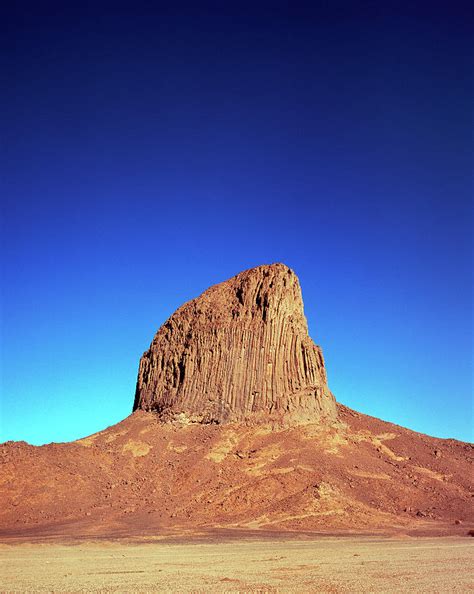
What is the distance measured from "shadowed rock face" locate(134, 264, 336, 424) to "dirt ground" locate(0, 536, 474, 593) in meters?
24.8

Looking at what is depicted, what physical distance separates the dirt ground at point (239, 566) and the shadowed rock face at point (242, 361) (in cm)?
2480

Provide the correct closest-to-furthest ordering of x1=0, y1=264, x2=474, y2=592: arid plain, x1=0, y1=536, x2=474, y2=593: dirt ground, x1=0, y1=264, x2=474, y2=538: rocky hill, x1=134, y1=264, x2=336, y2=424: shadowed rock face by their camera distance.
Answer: x1=0, y1=536, x2=474, y2=593: dirt ground, x1=0, y1=264, x2=474, y2=592: arid plain, x1=0, y1=264, x2=474, y2=538: rocky hill, x1=134, y1=264, x2=336, y2=424: shadowed rock face

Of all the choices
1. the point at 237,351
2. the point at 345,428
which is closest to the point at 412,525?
the point at 345,428

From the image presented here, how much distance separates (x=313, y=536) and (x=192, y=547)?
393 inches

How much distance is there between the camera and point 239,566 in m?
21.8

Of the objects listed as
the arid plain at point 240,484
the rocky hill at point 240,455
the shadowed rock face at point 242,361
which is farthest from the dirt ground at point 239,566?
the shadowed rock face at point 242,361

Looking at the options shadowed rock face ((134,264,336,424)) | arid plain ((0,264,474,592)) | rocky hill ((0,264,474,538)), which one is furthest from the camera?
shadowed rock face ((134,264,336,424))

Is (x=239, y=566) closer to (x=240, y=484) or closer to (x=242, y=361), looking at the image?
(x=240, y=484)

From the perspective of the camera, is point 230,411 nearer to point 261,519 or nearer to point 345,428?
point 345,428

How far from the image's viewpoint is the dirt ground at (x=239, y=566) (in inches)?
656

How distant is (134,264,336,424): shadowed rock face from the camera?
2333 inches

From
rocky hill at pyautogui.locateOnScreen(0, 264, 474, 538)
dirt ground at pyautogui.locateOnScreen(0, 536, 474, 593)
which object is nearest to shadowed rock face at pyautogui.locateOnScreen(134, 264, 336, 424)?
rocky hill at pyautogui.locateOnScreen(0, 264, 474, 538)

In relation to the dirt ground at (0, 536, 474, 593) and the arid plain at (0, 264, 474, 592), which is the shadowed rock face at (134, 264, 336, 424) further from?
the dirt ground at (0, 536, 474, 593)

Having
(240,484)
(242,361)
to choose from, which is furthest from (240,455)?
(242,361)
